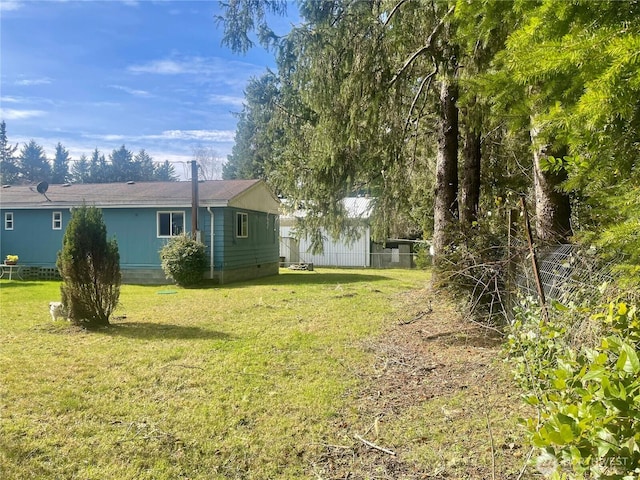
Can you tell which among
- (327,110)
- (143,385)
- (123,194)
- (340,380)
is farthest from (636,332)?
(123,194)

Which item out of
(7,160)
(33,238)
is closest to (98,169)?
(7,160)

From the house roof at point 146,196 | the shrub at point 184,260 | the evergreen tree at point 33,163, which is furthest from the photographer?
the evergreen tree at point 33,163

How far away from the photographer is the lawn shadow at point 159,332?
6.39m

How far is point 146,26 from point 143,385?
496cm

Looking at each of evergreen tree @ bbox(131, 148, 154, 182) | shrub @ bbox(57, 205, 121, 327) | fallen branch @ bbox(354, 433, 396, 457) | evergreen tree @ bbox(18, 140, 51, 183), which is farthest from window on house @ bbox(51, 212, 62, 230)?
evergreen tree @ bbox(18, 140, 51, 183)

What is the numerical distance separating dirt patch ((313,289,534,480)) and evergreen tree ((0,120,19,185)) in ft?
186

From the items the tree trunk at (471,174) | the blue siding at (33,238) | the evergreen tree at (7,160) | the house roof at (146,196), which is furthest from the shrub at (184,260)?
the evergreen tree at (7,160)

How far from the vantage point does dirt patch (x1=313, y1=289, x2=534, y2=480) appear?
2.71m

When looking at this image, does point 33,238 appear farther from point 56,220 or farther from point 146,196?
point 146,196

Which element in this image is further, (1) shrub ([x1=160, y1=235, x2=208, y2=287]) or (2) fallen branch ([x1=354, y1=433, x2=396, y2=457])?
(1) shrub ([x1=160, y1=235, x2=208, y2=287])

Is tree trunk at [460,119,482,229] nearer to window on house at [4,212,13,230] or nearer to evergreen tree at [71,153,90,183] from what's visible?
window on house at [4,212,13,230]

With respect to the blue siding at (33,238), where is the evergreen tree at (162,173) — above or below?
above

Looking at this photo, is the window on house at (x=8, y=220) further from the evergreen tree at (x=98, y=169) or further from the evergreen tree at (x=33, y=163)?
the evergreen tree at (x=33, y=163)

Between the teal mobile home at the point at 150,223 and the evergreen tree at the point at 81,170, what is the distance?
39.3 metres
